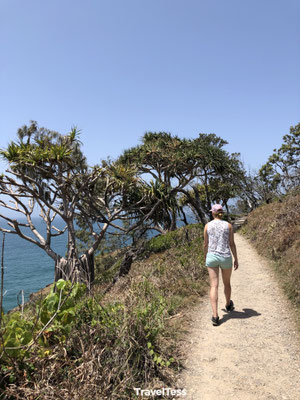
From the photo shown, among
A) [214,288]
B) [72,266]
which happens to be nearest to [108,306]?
[214,288]

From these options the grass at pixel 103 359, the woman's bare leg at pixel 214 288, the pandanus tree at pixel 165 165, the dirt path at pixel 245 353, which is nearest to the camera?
the grass at pixel 103 359

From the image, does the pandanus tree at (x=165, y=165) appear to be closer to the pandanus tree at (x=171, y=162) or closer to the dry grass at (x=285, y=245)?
the pandanus tree at (x=171, y=162)

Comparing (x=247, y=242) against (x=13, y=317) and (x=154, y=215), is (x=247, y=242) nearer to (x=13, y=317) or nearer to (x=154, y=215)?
(x=154, y=215)

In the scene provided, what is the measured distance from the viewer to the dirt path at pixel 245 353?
3447 millimetres

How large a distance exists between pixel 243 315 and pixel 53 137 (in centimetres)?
1289

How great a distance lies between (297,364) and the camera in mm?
3912

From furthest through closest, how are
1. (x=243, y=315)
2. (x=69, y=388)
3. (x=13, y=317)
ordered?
(x=243, y=315) → (x=13, y=317) → (x=69, y=388)

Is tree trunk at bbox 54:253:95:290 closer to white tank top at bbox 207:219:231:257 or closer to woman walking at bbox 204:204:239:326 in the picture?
woman walking at bbox 204:204:239:326

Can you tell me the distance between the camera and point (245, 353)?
166 inches

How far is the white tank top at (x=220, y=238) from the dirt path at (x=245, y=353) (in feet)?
4.56

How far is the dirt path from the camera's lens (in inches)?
136

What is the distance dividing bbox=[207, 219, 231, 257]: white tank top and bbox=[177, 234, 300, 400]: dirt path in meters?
1.39

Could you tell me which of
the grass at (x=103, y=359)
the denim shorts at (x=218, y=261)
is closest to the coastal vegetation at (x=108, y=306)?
the grass at (x=103, y=359)

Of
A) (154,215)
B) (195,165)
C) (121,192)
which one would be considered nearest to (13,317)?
(121,192)
